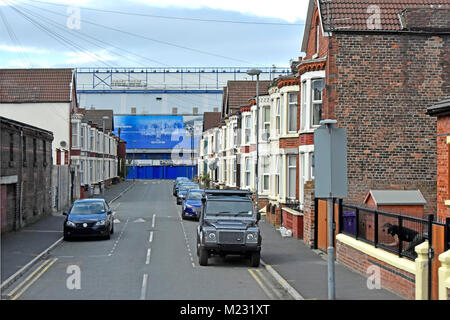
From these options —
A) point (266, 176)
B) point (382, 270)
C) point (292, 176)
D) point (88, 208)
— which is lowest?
point (382, 270)

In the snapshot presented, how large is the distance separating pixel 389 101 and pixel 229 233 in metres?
8.69

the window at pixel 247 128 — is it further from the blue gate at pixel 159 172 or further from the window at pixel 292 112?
the blue gate at pixel 159 172

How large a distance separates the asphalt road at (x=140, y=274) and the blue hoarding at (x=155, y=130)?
78.0 metres

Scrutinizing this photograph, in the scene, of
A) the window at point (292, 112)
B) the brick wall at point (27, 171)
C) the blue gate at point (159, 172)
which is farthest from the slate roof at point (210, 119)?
the window at point (292, 112)

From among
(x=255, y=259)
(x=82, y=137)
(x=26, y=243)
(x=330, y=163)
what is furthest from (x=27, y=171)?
(x=82, y=137)

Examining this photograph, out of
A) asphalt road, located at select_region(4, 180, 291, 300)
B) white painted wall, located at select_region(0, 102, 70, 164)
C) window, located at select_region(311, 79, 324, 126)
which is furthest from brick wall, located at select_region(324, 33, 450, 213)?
white painted wall, located at select_region(0, 102, 70, 164)

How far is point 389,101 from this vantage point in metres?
22.9

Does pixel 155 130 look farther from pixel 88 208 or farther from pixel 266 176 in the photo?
pixel 88 208

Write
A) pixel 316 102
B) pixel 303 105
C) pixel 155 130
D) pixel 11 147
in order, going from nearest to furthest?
pixel 316 102, pixel 303 105, pixel 11 147, pixel 155 130

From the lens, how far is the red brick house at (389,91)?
22578 millimetres

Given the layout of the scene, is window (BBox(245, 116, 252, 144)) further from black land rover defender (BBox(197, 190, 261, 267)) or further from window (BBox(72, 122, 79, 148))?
black land rover defender (BBox(197, 190, 261, 267))

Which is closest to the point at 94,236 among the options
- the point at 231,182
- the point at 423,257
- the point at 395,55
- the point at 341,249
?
the point at 341,249

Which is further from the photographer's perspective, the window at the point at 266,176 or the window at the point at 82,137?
the window at the point at 82,137

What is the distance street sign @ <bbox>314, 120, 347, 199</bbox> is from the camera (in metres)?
12.5
